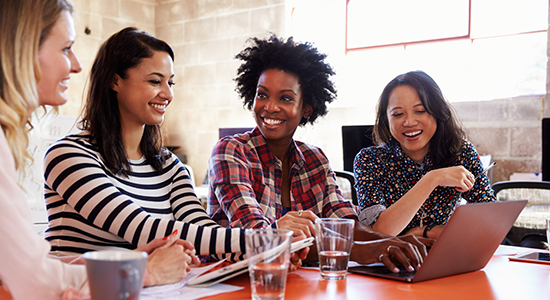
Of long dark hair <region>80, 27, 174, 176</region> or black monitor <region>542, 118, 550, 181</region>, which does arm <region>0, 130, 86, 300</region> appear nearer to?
long dark hair <region>80, 27, 174, 176</region>

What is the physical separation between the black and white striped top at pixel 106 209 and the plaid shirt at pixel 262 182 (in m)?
0.11

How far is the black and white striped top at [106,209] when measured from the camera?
1.12 m

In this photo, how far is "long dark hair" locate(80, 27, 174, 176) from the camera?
53.2 inches

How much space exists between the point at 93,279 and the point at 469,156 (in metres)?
1.56

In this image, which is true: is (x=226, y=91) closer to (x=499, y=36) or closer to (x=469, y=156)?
(x=499, y=36)

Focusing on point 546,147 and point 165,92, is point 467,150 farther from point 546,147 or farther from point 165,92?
point 165,92

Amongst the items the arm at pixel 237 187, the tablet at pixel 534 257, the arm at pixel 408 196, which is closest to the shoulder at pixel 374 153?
the arm at pixel 408 196

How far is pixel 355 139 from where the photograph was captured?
2865mm

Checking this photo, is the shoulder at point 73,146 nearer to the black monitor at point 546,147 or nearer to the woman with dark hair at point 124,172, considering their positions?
the woman with dark hair at point 124,172

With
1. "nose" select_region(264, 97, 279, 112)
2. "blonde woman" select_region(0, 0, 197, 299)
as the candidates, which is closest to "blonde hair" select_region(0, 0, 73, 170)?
"blonde woman" select_region(0, 0, 197, 299)

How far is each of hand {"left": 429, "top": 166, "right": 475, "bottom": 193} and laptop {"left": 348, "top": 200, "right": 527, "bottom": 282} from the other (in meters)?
0.38

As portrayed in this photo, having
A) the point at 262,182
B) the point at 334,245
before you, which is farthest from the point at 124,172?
the point at 334,245

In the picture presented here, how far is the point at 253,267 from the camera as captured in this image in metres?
0.77

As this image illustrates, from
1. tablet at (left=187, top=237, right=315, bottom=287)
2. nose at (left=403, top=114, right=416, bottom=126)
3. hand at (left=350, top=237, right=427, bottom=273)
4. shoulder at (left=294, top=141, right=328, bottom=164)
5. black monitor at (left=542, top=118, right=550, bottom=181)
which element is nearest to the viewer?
tablet at (left=187, top=237, right=315, bottom=287)
